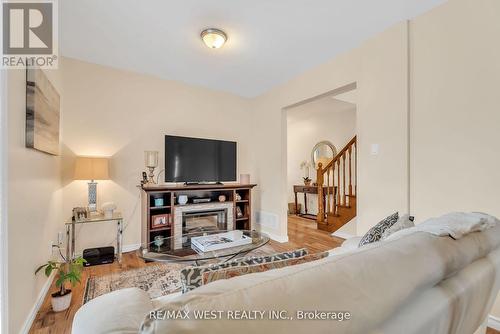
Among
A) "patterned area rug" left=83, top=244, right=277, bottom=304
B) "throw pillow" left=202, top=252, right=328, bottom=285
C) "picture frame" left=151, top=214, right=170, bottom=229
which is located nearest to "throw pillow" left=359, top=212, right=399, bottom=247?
"throw pillow" left=202, top=252, right=328, bottom=285

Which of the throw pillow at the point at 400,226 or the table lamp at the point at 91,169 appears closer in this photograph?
the throw pillow at the point at 400,226

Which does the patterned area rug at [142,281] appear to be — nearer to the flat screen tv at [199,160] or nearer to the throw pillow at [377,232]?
the flat screen tv at [199,160]

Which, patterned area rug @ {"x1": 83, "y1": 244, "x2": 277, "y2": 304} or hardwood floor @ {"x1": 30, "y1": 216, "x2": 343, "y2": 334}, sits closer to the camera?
hardwood floor @ {"x1": 30, "y1": 216, "x2": 343, "y2": 334}

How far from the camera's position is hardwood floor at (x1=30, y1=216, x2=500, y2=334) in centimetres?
167

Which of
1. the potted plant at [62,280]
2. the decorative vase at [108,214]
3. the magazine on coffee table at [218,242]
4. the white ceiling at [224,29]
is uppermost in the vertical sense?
the white ceiling at [224,29]

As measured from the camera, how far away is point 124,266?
2.68m

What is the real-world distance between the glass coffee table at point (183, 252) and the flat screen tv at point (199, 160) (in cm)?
124

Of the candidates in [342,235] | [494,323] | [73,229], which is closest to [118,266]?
[73,229]

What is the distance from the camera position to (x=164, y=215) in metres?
3.14

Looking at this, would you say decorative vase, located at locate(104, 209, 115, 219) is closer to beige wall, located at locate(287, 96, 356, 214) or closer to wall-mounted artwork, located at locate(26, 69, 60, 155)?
wall-mounted artwork, located at locate(26, 69, 60, 155)

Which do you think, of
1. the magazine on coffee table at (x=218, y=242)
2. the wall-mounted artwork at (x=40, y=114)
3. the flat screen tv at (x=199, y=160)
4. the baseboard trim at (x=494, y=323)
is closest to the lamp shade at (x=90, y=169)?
the wall-mounted artwork at (x=40, y=114)

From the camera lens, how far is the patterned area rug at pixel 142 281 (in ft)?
6.93

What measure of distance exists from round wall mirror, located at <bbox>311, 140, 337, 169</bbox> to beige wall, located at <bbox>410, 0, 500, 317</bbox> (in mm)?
3641

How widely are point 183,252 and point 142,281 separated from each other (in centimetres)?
69
